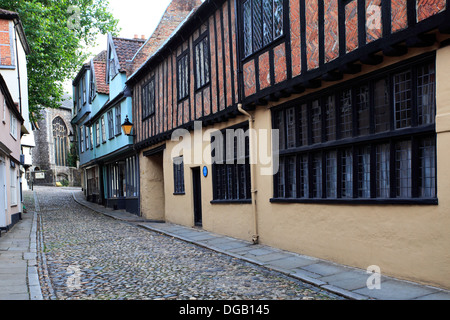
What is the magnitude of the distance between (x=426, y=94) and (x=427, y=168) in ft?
3.32

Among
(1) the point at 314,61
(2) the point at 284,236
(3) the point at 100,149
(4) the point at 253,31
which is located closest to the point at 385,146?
(1) the point at 314,61

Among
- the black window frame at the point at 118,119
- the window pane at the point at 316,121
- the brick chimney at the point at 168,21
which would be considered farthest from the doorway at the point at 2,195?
the window pane at the point at 316,121

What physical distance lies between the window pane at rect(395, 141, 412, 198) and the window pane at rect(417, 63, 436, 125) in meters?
0.47

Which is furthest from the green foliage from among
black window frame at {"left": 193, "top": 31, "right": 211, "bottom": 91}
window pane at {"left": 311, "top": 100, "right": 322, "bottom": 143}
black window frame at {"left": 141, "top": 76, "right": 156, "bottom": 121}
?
window pane at {"left": 311, "top": 100, "right": 322, "bottom": 143}

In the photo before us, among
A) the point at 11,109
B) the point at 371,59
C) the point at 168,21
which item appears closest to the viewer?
the point at 371,59

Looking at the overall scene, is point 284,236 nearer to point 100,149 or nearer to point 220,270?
point 220,270

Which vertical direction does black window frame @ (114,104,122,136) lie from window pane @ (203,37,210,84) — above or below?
below

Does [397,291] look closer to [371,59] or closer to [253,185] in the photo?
[371,59]

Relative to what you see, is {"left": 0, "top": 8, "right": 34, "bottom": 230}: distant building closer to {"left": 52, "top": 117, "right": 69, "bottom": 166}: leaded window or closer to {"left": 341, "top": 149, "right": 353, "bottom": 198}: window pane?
{"left": 341, "top": 149, "right": 353, "bottom": 198}: window pane

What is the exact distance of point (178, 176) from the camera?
47.7ft

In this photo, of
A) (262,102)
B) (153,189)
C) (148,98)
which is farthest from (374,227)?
(153,189)

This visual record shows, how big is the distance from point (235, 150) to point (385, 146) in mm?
4825

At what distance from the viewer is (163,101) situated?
49.5 ft

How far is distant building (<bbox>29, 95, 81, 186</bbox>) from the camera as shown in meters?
53.4
